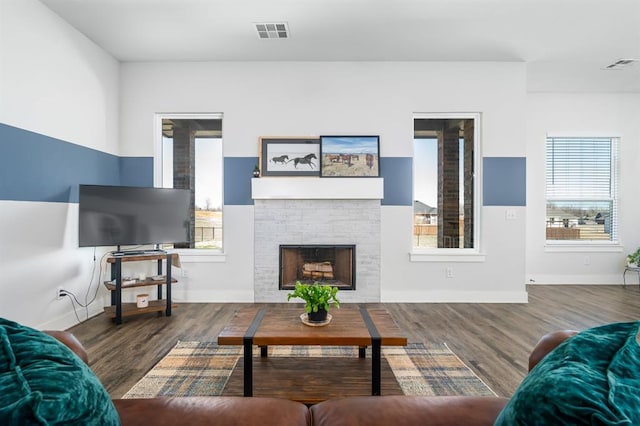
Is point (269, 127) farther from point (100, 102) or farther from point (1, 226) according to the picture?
point (1, 226)

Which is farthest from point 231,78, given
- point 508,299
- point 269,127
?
point 508,299

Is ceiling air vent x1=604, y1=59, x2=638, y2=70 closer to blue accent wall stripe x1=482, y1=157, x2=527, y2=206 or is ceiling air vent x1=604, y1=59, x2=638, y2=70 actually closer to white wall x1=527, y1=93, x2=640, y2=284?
white wall x1=527, y1=93, x2=640, y2=284

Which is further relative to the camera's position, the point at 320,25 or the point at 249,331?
the point at 320,25

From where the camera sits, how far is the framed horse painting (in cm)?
423

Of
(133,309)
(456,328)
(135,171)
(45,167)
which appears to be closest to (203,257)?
(133,309)

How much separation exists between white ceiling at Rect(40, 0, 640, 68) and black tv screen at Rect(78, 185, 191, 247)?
1.68 metres

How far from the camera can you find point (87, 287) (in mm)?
3641

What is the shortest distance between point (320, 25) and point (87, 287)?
146 inches

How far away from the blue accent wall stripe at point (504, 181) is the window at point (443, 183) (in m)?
0.19

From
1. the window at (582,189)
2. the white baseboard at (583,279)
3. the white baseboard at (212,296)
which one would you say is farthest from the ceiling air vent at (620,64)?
the white baseboard at (212,296)

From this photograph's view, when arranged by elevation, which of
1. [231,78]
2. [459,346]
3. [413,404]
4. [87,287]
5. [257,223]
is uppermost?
[231,78]

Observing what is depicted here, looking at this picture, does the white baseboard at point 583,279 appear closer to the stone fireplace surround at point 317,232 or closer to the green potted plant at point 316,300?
the stone fireplace surround at point 317,232

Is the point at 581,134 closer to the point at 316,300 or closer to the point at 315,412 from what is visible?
the point at 316,300

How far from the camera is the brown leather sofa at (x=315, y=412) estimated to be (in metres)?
0.98
